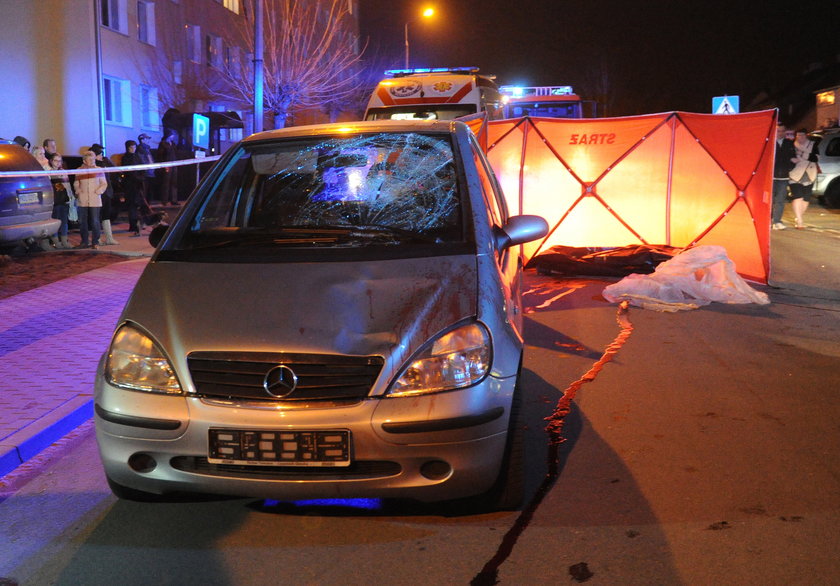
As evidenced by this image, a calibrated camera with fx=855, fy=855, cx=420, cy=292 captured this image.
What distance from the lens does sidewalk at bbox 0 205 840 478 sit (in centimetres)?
503

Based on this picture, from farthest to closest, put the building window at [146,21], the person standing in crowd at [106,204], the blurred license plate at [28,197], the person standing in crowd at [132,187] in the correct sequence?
the building window at [146,21] < the person standing in crowd at [132,187] < the person standing in crowd at [106,204] < the blurred license plate at [28,197]

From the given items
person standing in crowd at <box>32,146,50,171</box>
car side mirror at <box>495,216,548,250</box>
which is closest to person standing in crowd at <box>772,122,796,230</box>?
person standing in crowd at <box>32,146,50,171</box>

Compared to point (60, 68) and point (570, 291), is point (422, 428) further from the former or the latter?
point (60, 68)

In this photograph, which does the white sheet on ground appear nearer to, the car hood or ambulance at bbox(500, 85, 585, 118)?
the car hood

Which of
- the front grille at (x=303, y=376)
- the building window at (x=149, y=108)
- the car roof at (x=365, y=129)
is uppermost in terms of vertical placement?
the building window at (x=149, y=108)

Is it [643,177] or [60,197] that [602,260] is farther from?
[60,197]

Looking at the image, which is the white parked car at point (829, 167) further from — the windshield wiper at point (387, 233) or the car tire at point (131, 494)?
the car tire at point (131, 494)

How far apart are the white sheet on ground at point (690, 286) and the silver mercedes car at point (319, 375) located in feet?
19.0

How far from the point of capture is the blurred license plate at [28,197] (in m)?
11.7

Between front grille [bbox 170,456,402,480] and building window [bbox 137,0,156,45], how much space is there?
86.8 ft

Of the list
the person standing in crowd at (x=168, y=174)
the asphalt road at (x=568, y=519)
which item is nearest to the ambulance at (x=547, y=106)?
the person standing in crowd at (x=168, y=174)

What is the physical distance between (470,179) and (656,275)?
6.01 m

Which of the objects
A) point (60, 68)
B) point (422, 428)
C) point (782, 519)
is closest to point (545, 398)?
point (782, 519)

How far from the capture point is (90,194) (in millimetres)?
13367
